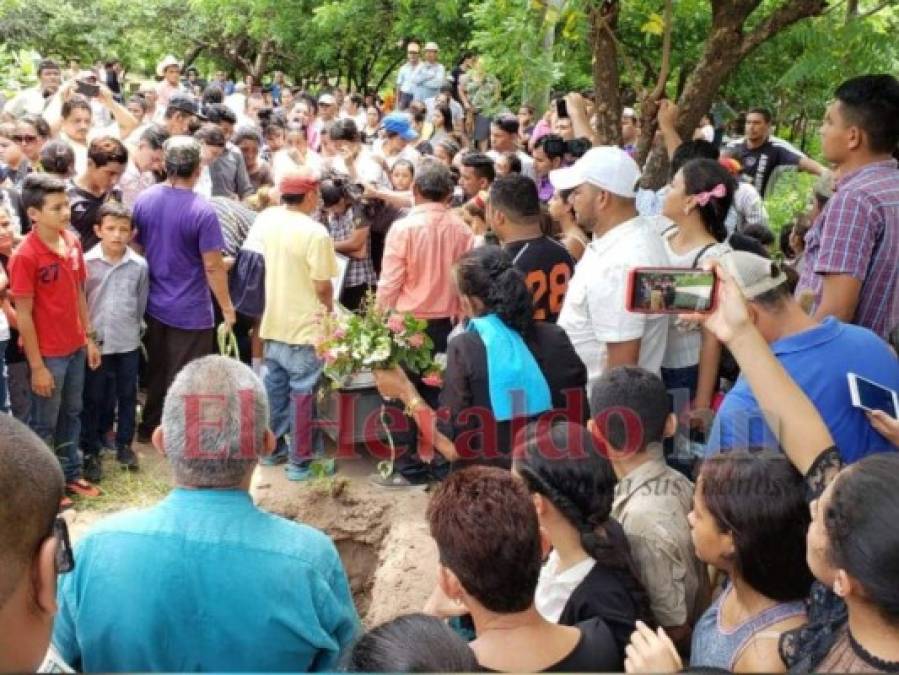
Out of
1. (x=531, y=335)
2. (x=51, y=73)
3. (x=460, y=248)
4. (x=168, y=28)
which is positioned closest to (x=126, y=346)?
(x=460, y=248)

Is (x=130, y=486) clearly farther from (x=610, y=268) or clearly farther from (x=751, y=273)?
(x=751, y=273)

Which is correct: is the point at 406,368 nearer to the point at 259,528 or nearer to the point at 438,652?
the point at 259,528

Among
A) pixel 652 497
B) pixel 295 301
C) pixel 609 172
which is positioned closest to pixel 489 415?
pixel 652 497

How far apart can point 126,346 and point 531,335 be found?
2.94 metres

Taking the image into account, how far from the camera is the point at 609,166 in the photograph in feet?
14.7

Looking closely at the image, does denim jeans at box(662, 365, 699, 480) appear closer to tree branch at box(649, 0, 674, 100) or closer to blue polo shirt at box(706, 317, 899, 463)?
blue polo shirt at box(706, 317, 899, 463)

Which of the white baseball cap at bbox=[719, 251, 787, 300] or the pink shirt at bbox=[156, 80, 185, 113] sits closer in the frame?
the white baseball cap at bbox=[719, 251, 787, 300]

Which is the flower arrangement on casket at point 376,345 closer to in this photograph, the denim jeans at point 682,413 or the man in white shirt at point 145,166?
the denim jeans at point 682,413

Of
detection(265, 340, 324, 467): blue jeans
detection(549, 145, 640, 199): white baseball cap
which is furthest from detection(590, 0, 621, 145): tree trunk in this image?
detection(265, 340, 324, 467): blue jeans

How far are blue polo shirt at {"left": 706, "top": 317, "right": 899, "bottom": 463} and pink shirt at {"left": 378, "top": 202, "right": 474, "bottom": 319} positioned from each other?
3.25 metres

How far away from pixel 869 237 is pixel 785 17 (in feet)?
6.61

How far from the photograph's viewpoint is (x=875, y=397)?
9.37 feet

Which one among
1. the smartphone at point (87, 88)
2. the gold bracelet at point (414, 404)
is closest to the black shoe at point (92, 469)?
the gold bracelet at point (414, 404)

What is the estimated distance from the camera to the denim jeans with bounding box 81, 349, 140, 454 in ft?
19.6
